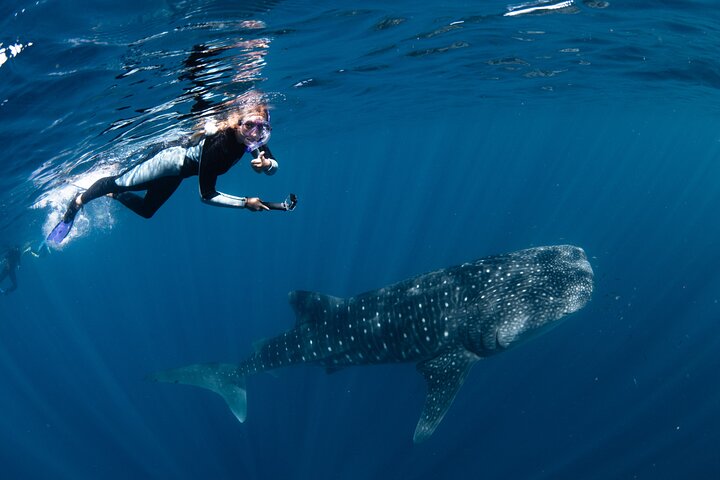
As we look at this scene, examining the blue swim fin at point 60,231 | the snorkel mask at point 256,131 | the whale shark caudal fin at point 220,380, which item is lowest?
the whale shark caudal fin at point 220,380

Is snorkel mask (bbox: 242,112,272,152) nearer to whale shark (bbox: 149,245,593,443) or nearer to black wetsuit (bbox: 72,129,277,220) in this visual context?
black wetsuit (bbox: 72,129,277,220)

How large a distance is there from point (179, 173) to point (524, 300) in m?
5.86

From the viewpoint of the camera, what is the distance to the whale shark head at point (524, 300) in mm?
7734

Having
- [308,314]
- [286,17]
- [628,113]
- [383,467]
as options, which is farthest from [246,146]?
[628,113]

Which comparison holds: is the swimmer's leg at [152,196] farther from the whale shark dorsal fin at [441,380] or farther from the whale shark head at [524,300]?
the whale shark head at [524,300]

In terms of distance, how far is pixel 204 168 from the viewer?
209 inches

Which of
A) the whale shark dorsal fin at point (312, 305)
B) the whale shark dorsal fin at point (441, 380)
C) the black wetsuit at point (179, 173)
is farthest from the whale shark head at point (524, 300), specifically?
the black wetsuit at point (179, 173)

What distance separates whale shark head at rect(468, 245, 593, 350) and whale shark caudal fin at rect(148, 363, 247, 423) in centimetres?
564

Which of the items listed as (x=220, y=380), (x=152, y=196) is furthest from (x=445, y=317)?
(x=220, y=380)

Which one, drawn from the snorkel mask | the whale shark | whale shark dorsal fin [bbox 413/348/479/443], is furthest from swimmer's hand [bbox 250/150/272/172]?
whale shark dorsal fin [bbox 413/348/479/443]

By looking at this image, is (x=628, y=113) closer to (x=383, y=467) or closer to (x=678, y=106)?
(x=678, y=106)

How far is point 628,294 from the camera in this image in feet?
58.2

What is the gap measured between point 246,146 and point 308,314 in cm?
485

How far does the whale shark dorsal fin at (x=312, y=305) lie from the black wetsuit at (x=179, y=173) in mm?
3506
